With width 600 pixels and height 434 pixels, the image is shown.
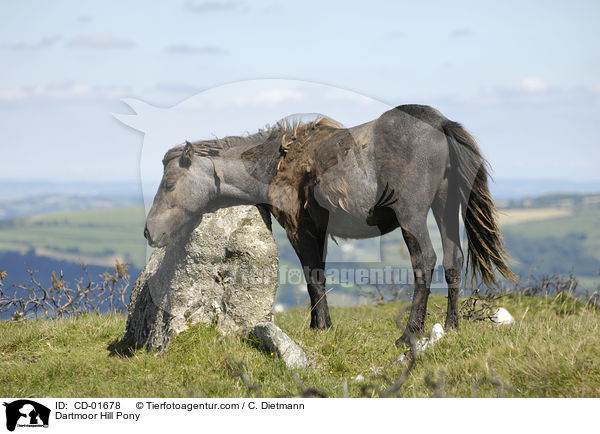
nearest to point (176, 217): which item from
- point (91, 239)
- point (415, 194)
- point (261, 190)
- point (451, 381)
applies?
point (261, 190)

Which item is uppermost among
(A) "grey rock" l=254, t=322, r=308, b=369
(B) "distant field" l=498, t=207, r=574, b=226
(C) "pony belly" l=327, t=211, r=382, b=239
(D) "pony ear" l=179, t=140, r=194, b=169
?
(D) "pony ear" l=179, t=140, r=194, b=169

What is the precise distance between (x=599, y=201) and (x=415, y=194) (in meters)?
129

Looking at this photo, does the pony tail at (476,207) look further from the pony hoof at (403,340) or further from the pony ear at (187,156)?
the pony ear at (187,156)

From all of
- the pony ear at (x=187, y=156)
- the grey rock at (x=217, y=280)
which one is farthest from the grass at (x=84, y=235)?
the pony ear at (x=187, y=156)

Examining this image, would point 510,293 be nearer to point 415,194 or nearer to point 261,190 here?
point 415,194

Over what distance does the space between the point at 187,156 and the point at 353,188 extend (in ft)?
7.65

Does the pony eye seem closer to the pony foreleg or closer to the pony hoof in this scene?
the pony foreleg

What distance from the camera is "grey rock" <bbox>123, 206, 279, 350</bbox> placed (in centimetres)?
777

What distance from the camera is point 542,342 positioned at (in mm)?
6383

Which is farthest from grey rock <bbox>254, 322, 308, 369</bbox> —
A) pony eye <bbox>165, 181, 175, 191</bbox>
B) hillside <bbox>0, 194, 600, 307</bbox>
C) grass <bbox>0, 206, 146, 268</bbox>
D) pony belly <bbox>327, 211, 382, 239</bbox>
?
grass <bbox>0, 206, 146, 268</bbox>

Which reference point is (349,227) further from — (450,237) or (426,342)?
(426,342)
